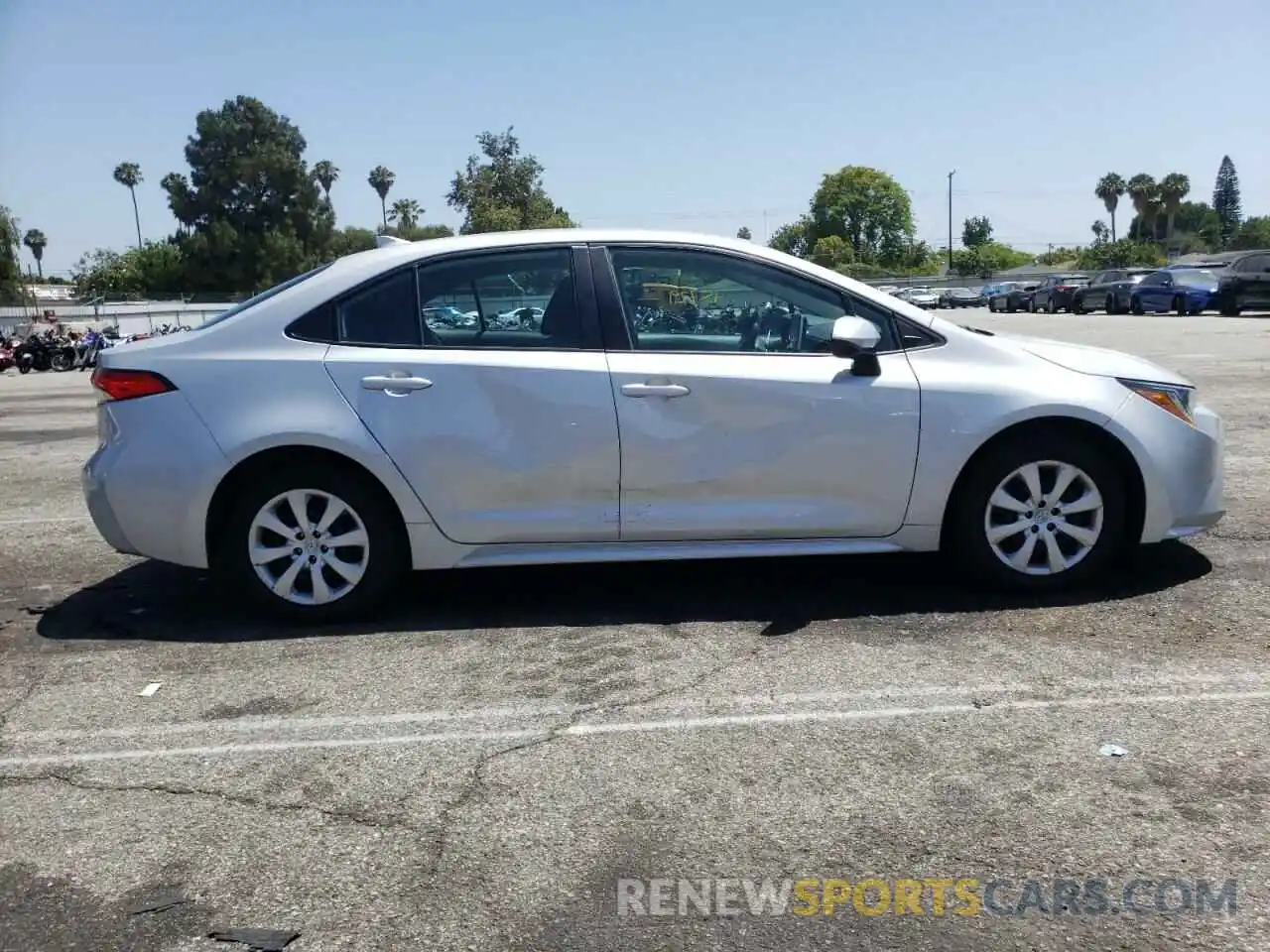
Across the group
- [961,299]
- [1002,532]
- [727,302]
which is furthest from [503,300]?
[961,299]

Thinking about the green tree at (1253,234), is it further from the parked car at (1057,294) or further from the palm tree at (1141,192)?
the parked car at (1057,294)

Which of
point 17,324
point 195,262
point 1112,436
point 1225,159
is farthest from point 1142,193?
point 1112,436

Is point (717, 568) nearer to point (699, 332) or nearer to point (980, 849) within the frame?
point (699, 332)

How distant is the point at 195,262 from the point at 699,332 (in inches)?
3233

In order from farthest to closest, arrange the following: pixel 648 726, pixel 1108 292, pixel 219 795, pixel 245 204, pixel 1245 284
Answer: pixel 245 204, pixel 1108 292, pixel 1245 284, pixel 648 726, pixel 219 795

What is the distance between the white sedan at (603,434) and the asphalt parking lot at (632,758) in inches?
13.4

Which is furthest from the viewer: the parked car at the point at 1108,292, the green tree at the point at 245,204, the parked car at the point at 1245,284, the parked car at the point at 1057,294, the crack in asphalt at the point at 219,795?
the green tree at the point at 245,204

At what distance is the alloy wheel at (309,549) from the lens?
4746mm

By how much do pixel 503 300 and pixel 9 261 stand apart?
5748 centimetres

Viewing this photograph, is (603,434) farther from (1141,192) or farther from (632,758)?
(1141,192)

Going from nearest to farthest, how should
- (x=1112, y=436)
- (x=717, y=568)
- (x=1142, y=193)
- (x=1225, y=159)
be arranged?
(x=1112, y=436)
(x=717, y=568)
(x=1142, y=193)
(x=1225, y=159)

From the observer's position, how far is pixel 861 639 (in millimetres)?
4480

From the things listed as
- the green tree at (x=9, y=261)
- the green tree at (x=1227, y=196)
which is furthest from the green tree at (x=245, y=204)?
A: the green tree at (x=1227, y=196)

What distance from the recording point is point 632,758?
11.4 feet
